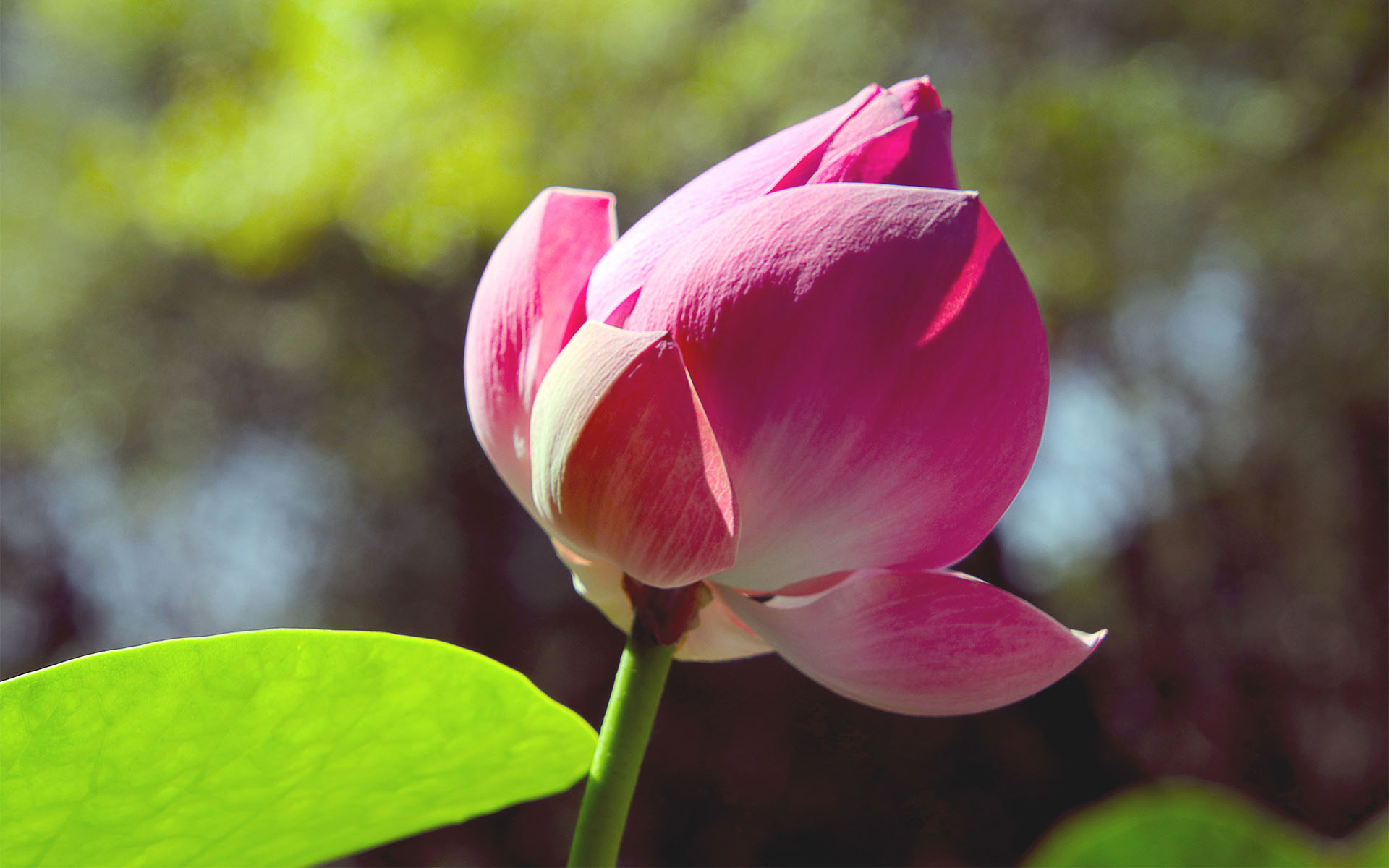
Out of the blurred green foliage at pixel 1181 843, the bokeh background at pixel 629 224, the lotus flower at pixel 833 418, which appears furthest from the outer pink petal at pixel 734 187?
the bokeh background at pixel 629 224

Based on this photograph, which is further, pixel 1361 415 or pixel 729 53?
pixel 1361 415

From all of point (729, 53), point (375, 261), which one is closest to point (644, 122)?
point (729, 53)

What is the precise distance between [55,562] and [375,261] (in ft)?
2.99

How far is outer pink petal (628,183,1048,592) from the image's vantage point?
137 millimetres

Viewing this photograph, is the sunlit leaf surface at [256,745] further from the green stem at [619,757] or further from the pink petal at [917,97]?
the pink petal at [917,97]

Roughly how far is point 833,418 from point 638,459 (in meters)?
0.03

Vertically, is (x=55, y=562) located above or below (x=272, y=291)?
below

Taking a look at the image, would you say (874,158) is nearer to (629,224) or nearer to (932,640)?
(932,640)

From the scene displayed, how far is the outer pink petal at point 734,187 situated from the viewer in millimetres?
159

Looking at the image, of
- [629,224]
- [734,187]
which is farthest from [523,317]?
[629,224]

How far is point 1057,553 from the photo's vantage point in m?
1.87

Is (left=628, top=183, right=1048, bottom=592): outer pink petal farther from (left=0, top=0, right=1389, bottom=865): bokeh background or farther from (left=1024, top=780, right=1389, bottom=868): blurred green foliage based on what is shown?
(left=0, top=0, right=1389, bottom=865): bokeh background

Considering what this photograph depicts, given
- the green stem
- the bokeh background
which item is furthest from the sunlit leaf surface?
the bokeh background

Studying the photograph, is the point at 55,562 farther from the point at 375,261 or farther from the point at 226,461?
the point at 375,261
